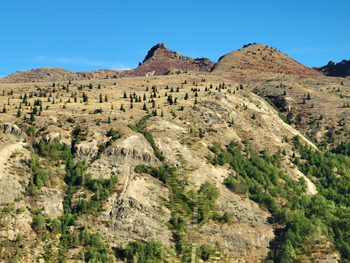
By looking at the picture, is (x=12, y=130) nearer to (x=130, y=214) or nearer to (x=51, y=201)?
(x=51, y=201)

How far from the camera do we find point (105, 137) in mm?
68312

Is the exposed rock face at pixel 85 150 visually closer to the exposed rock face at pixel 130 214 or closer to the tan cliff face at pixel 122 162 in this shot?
the tan cliff face at pixel 122 162

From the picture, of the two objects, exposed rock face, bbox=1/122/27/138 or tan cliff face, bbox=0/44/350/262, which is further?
exposed rock face, bbox=1/122/27/138

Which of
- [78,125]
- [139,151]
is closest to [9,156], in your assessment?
[78,125]

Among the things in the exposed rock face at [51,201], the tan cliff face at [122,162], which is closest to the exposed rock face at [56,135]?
the tan cliff face at [122,162]

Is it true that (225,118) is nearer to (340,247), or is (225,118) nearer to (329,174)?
(329,174)

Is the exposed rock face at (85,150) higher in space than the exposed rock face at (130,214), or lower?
higher

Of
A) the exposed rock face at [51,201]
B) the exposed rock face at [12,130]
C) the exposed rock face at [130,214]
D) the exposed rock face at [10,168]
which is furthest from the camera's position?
the exposed rock face at [12,130]

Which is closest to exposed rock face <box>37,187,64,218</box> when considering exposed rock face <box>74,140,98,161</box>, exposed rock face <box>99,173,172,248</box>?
exposed rock face <box>99,173,172,248</box>

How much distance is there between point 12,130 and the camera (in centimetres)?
6091

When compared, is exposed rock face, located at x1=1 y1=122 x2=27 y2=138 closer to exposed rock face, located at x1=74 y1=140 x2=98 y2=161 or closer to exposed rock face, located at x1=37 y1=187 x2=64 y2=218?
exposed rock face, located at x1=74 y1=140 x2=98 y2=161

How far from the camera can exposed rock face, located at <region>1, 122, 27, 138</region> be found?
6055 centimetres

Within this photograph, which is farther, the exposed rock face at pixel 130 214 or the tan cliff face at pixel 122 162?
the exposed rock face at pixel 130 214

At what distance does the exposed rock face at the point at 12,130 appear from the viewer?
60553 millimetres
